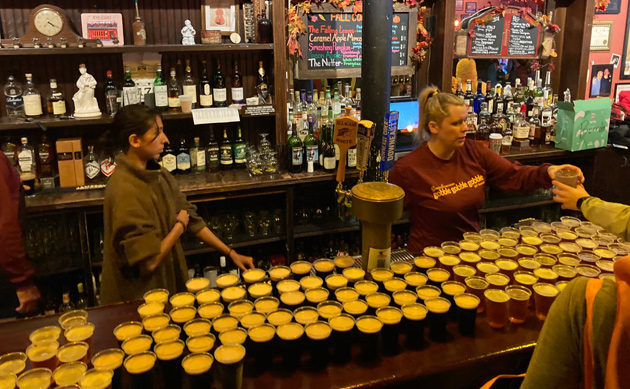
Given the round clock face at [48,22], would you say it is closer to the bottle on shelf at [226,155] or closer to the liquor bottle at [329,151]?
the bottle on shelf at [226,155]

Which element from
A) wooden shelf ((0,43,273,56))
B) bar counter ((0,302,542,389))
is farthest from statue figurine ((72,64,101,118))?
bar counter ((0,302,542,389))

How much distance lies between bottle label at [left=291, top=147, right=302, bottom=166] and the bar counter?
6.78 feet

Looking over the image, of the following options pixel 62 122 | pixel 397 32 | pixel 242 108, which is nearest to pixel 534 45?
pixel 397 32

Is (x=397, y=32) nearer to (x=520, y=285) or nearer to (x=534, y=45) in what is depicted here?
(x=534, y=45)

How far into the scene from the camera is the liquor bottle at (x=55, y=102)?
3420mm

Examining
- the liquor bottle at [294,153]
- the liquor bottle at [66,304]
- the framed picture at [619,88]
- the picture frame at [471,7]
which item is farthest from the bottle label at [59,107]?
the framed picture at [619,88]

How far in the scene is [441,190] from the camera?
2777mm

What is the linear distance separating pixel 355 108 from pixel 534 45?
6.13 feet

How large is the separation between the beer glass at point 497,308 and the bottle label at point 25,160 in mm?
2958

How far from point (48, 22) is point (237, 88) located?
1.26m

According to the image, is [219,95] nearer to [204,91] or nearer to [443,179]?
[204,91]

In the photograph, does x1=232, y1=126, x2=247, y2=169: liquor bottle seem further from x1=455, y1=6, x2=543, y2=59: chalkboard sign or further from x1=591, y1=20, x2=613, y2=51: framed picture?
x1=591, y1=20, x2=613, y2=51: framed picture

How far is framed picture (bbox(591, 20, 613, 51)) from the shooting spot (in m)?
5.25

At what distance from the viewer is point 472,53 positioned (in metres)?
4.46
